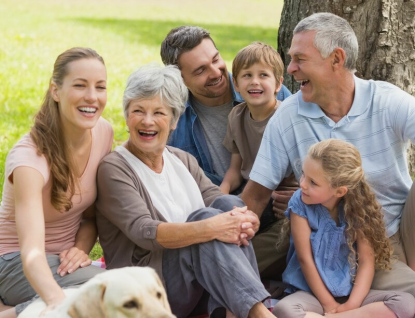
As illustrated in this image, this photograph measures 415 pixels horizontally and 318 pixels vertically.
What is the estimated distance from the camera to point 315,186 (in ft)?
13.4

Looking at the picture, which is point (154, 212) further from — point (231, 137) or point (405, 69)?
point (405, 69)

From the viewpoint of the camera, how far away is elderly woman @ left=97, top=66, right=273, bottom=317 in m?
3.79

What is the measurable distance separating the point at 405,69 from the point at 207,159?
160 cm

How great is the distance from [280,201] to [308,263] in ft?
2.41

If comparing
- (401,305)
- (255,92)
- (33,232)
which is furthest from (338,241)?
(33,232)

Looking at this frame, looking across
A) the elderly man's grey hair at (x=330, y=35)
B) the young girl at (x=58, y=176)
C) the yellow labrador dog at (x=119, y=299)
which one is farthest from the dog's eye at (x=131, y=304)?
the elderly man's grey hair at (x=330, y=35)

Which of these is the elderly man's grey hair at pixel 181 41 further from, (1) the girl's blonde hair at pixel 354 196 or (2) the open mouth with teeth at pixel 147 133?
(1) the girl's blonde hair at pixel 354 196

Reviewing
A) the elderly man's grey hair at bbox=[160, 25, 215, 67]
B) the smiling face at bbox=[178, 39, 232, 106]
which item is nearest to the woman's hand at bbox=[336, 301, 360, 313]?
the smiling face at bbox=[178, 39, 232, 106]

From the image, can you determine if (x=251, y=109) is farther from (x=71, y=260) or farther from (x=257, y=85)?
(x=71, y=260)

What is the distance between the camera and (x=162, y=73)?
13.5 feet

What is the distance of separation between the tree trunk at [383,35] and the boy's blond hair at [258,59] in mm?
781

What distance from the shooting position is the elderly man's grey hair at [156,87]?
405cm

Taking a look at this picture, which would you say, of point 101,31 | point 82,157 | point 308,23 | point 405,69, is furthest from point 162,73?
point 101,31

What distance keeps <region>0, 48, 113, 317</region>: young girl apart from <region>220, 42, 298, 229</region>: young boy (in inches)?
45.5
